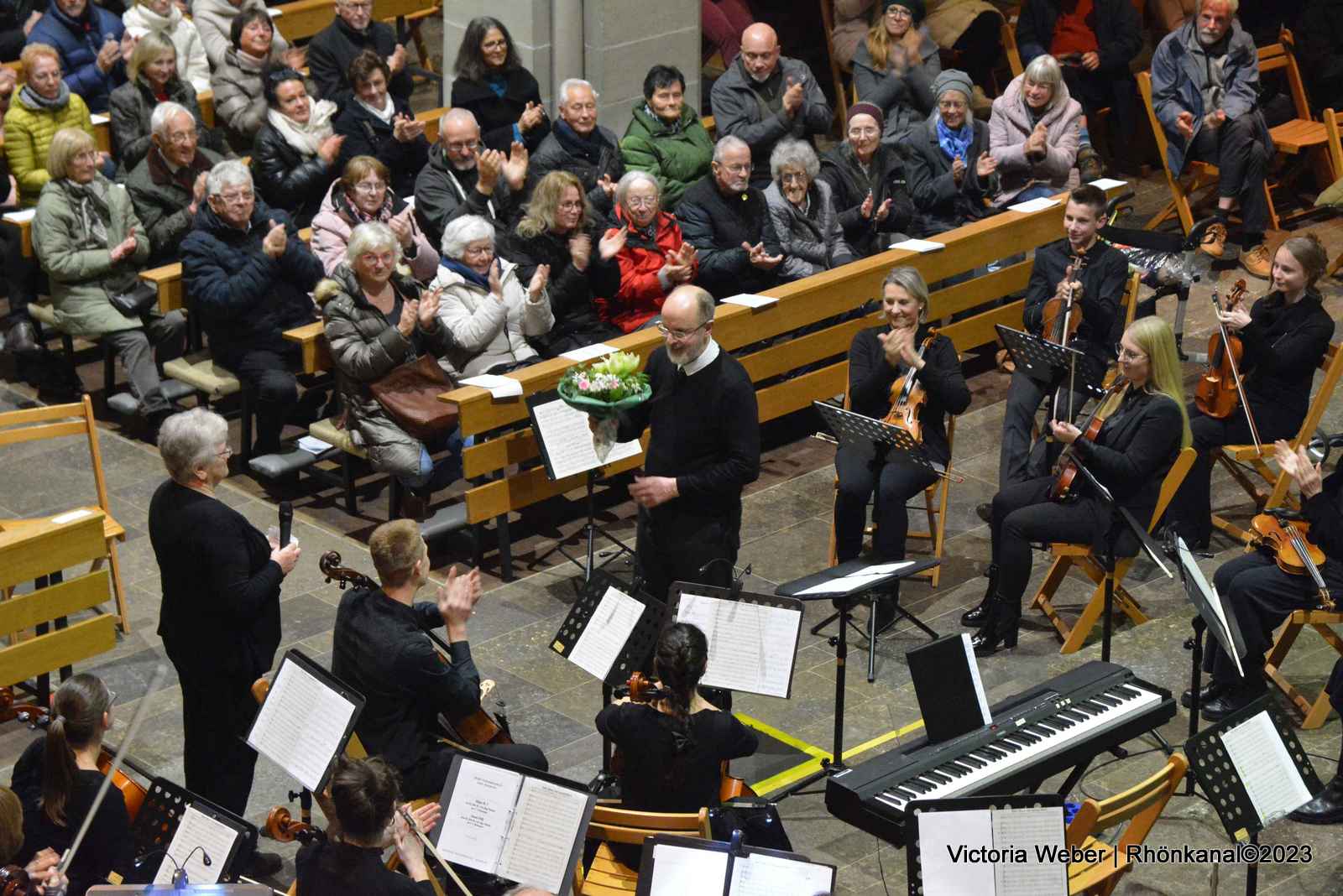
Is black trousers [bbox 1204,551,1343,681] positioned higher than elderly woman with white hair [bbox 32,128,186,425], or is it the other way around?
elderly woman with white hair [bbox 32,128,186,425]

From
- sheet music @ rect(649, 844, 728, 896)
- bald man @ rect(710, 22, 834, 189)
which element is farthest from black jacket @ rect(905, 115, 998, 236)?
sheet music @ rect(649, 844, 728, 896)

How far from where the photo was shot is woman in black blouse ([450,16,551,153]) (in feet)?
33.5

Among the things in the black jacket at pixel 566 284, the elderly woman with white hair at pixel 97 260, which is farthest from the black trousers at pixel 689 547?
the elderly woman with white hair at pixel 97 260

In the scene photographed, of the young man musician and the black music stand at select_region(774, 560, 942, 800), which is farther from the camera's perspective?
the black music stand at select_region(774, 560, 942, 800)

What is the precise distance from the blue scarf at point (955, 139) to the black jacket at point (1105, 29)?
2.18 metres

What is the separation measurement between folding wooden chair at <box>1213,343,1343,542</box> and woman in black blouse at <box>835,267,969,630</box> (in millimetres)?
1360

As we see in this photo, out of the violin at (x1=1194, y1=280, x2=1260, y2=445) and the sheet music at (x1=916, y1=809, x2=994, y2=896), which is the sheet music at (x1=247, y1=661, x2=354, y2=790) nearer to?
the sheet music at (x1=916, y1=809, x2=994, y2=896)

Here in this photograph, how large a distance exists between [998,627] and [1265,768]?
7.76 feet

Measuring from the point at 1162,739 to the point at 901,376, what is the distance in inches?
74.5

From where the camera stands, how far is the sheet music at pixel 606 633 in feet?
19.9

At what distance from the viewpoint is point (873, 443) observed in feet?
25.4

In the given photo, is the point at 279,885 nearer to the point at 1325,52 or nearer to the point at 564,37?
the point at 564,37

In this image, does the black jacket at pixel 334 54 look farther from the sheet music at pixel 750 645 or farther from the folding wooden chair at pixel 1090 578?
the sheet music at pixel 750 645

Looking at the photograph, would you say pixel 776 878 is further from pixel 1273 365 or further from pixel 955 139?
pixel 955 139
